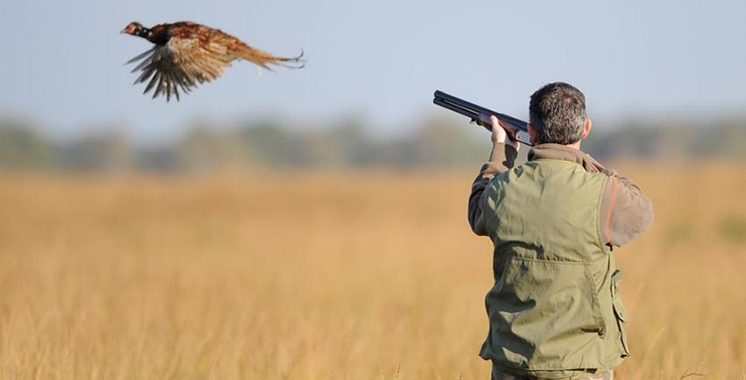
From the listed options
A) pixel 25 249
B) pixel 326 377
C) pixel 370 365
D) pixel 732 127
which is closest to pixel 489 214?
pixel 326 377

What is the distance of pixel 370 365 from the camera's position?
5.91 metres

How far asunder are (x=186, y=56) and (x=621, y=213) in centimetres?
201

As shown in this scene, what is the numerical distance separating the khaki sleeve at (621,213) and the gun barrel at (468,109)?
443mm

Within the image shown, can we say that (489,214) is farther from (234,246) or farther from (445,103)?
(234,246)

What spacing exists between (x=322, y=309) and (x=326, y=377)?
374cm

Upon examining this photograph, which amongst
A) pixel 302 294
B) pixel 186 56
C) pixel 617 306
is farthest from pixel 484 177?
pixel 302 294

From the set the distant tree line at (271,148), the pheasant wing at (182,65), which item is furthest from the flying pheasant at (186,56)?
the distant tree line at (271,148)

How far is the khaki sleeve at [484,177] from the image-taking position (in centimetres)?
352

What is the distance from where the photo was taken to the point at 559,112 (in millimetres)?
3424

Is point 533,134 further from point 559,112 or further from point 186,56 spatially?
point 186,56

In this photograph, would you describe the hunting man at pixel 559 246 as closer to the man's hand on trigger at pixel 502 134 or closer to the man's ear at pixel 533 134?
the man's ear at pixel 533 134

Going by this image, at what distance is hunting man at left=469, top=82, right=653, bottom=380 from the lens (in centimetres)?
337

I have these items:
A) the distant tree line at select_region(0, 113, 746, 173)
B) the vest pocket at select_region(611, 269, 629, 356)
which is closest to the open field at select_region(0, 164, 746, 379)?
the vest pocket at select_region(611, 269, 629, 356)

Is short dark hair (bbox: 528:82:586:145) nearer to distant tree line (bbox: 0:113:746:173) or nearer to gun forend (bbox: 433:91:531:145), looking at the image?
gun forend (bbox: 433:91:531:145)
